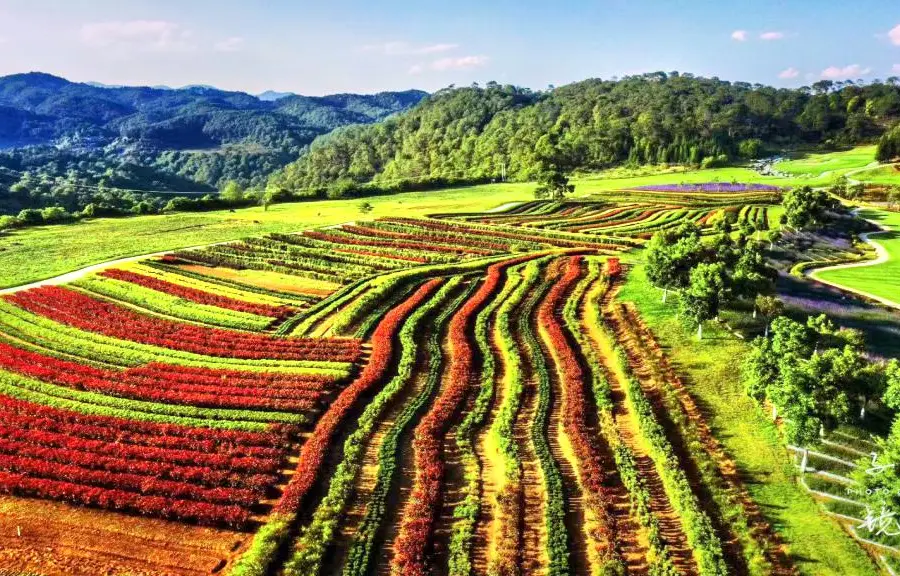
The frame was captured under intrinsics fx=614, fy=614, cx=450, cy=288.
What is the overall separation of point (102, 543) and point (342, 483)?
805cm

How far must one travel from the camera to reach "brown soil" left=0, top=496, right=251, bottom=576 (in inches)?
753

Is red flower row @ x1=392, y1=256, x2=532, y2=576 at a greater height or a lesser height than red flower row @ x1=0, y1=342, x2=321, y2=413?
lesser

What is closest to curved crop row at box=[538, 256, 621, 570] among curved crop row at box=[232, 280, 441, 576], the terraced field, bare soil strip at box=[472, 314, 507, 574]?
the terraced field

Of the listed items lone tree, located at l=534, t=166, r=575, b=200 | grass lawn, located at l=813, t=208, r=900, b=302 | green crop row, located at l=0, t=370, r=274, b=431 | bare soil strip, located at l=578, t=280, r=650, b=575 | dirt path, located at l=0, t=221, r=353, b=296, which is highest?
lone tree, located at l=534, t=166, r=575, b=200

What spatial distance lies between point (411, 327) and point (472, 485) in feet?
56.1

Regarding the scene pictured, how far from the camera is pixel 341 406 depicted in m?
29.3

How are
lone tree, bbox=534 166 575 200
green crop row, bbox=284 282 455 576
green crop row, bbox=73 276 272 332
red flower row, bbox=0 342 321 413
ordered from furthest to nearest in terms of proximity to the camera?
lone tree, bbox=534 166 575 200 < green crop row, bbox=73 276 272 332 < red flower row, bbox=0 342 321 413 < green crop row, bbox=284 282 455 576

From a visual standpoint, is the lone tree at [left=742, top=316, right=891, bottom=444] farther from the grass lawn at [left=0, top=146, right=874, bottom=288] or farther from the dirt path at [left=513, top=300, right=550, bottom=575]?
the grass lawn at [left=0, top=146, right=874, bottom=288]

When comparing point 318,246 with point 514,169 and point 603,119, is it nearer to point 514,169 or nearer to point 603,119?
point 514,169

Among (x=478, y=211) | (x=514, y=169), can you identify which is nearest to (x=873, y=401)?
(x=478, y=211)

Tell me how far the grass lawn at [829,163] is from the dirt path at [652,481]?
101617mm

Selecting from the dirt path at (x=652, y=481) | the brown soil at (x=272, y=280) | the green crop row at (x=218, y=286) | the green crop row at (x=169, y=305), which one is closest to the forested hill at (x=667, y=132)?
the brown soil at (x=272, y=280)

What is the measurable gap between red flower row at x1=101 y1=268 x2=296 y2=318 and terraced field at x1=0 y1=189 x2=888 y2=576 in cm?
28

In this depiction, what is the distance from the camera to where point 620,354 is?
115 feet
